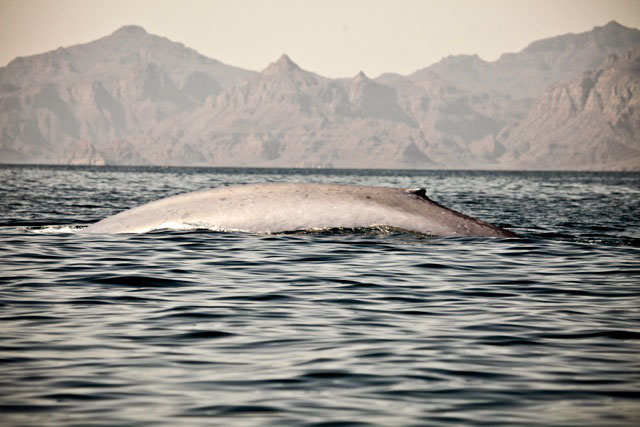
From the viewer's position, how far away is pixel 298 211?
15.9m

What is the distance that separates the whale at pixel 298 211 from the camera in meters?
15.7

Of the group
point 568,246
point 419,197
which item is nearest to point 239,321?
point 419,197

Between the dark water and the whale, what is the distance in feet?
0.93

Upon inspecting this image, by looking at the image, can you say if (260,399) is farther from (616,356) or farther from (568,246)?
(568,246)

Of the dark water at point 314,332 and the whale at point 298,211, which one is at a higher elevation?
the whale at point 298,211

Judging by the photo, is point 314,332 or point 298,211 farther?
point 298,211

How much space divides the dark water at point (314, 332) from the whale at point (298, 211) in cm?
28

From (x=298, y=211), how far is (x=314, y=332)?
6708mm

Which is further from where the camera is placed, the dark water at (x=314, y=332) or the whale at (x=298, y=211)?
the whale at (x=298, y=211)

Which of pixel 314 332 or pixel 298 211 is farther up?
pixel 298 211

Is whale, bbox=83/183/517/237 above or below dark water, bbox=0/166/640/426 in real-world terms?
above

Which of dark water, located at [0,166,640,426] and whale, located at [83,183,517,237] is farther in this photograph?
whale, located at [83,183,517,237]

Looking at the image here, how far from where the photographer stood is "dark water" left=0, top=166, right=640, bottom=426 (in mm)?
6770

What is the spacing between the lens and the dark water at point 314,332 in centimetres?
677
